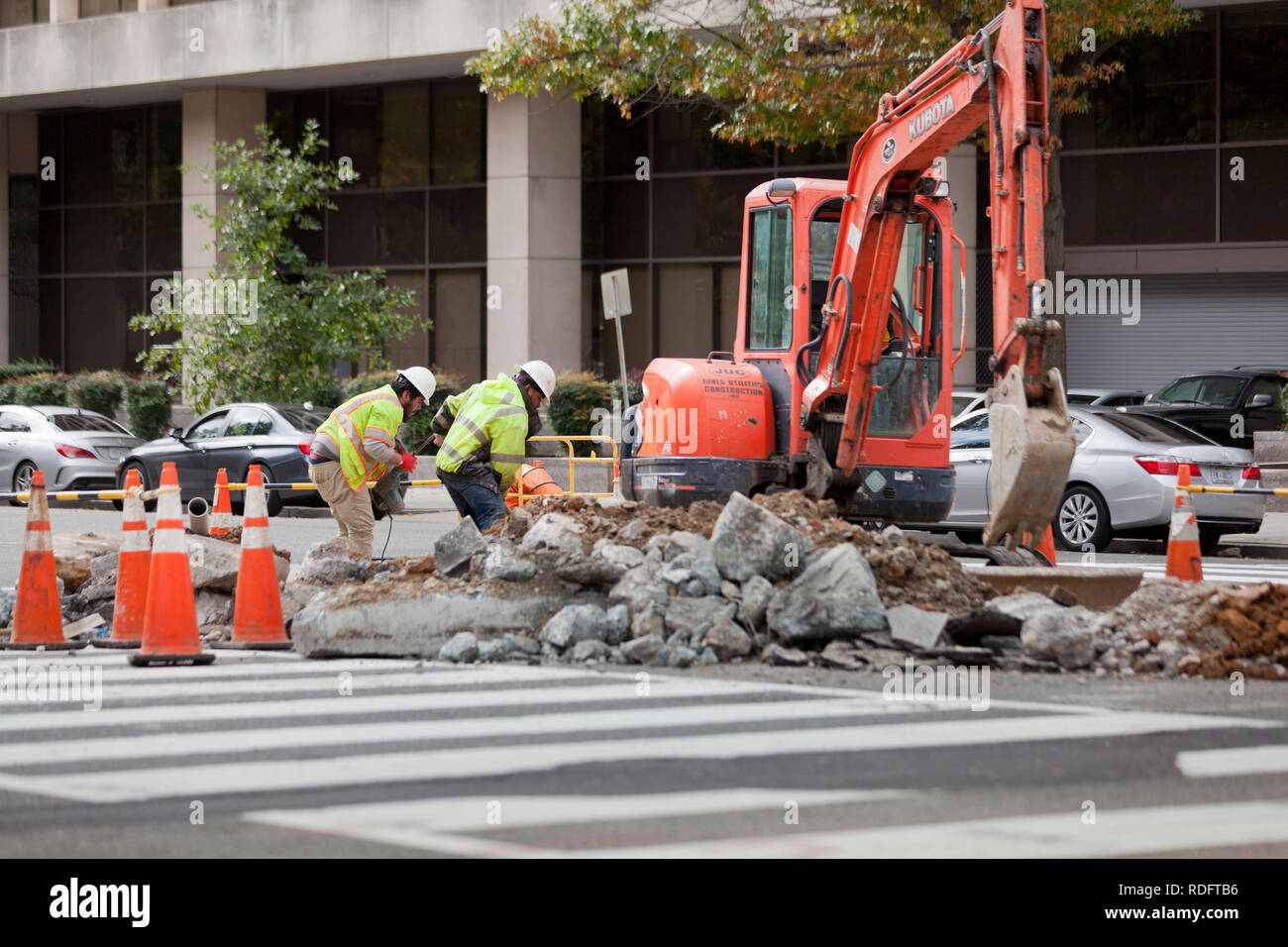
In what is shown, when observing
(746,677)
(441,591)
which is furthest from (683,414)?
(746,677)

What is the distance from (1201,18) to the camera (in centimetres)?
2800

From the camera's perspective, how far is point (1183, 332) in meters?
28.8

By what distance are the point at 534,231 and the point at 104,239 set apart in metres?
13.0

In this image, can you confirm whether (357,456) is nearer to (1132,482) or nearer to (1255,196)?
(1132,482)

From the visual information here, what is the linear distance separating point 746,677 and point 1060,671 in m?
1.77

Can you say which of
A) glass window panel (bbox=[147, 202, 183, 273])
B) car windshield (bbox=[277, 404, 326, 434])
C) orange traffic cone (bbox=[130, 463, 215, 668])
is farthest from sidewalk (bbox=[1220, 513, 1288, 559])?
glass window panel (bbox=[147, 202, 183, 273])

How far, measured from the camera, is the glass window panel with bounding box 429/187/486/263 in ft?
111

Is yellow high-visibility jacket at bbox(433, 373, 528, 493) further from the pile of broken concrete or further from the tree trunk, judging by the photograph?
the tree trunk

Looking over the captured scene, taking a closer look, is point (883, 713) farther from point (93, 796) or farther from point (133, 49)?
point (133, 49)

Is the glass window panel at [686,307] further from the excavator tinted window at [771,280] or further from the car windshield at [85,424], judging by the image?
the excavator tinted window at [771,280]

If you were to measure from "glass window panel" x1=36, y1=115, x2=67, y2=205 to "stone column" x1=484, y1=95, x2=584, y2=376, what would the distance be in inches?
522

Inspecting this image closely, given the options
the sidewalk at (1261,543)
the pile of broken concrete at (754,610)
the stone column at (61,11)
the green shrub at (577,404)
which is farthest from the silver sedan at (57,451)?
the sidewalk at (1261,543)

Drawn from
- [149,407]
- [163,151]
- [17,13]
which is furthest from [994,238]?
[17,13]
